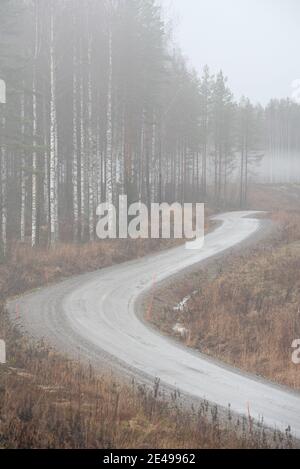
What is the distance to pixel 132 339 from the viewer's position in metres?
14.3

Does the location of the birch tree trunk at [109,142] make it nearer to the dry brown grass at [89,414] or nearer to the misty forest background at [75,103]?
the misty forest background at [75,103]

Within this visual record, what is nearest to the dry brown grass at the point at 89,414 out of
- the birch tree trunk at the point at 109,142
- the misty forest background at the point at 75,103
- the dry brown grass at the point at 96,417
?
the dry brown grass at the point at 96,417

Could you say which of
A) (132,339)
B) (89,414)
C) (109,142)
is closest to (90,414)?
(89,414)

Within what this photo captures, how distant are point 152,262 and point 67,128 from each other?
50.5 ft

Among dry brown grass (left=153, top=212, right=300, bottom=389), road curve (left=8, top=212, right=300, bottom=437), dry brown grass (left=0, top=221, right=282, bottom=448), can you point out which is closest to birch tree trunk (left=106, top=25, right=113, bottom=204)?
road curve (left=8, top=212, right=300, bottom=437)

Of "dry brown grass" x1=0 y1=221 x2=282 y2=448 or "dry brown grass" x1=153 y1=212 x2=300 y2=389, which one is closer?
"dry brown grass" x1=0 y1=221 x2=282 y2=448

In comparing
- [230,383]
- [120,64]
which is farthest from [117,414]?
[120,64]

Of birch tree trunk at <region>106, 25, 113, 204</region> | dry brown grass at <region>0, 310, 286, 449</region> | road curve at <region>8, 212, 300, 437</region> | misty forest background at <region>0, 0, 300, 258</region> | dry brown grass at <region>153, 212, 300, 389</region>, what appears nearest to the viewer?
dry brown grass at <region>0, 310, 286, 449</region>

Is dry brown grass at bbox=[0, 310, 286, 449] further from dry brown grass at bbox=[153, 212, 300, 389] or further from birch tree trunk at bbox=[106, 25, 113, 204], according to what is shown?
birch tree trunk at bbox=[106, 25, 113, 204]

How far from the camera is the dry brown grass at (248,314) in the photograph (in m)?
13.9

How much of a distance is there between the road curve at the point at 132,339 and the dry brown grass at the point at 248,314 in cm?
108

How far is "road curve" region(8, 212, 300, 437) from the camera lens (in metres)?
10.6

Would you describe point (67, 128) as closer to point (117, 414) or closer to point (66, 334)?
point (66, 334)

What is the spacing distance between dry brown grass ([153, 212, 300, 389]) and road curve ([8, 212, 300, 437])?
1.08 m
